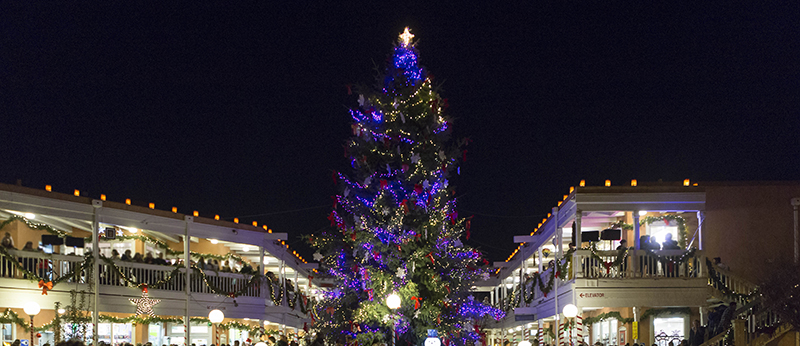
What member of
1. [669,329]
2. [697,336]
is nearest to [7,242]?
[697,336]

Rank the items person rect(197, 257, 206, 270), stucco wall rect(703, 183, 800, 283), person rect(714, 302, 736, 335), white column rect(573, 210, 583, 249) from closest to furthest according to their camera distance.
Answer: person rect(714, 302, 736, 335) < white column rect(573, 210, 583, 249) < stucco wall rect(703, 183, 800, 283) < person rect(197, 257, 206, 270)

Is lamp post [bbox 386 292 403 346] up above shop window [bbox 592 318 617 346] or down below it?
above

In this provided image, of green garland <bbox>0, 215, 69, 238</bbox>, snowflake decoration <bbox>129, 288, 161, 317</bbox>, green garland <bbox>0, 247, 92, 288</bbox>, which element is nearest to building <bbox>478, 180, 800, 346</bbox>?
snowflake decoration <bbox>129, 288, 161, 317</bbox>

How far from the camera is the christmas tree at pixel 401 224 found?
1967 cm

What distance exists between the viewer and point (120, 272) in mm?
25969

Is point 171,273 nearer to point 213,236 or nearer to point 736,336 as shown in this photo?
point 213,236

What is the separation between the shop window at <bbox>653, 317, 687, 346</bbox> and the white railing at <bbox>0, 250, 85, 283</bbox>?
1625 centimetres

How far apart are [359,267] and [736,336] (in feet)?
28.4

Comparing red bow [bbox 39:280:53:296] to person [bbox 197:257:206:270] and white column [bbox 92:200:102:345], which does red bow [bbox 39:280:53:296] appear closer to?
white column [bbox 92:200:102:345]

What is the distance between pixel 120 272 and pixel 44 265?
2.57 meters

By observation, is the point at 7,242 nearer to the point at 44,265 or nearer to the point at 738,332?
the point at 44,265

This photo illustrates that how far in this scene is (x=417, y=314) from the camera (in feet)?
65.1

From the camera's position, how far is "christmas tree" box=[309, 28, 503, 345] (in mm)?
19672

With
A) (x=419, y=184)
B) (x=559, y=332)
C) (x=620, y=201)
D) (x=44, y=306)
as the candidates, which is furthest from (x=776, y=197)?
(x=44, y=306)
